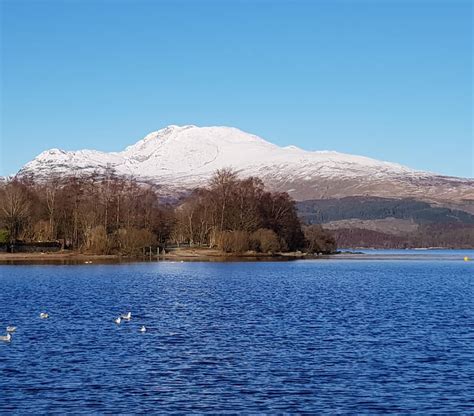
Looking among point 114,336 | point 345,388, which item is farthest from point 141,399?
point 114,336

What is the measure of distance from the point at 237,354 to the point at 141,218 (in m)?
108

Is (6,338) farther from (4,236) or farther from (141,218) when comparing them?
(141,218)

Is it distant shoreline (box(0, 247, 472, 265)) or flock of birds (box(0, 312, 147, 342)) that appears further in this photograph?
distant shoreline (box(0, 247, 472, 265))

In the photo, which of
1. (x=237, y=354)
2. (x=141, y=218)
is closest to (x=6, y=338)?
(x=237, y=354)

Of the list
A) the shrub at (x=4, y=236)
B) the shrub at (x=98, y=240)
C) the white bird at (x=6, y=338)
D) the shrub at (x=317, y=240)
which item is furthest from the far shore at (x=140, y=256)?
the white bird at (x=6, y=338)

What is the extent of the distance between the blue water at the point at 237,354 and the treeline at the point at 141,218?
67.5m

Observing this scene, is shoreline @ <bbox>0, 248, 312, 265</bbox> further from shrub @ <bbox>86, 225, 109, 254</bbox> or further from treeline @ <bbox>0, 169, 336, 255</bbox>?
treeline @ <bbox>0, 169, 336, 255</bbox>

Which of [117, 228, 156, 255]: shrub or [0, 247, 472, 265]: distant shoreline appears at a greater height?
[117, 228, 156, 255]: shrub

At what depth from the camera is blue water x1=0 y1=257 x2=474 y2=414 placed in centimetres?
2384

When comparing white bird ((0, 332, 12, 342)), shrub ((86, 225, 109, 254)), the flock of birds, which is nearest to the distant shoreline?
shrub ((86, 225, 109, 254))

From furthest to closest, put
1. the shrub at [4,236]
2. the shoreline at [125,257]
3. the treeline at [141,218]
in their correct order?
the treeline at [141,218] < the shrub at [4,236] < the shoreline at [125,257]

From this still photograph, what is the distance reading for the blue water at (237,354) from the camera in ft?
78.2

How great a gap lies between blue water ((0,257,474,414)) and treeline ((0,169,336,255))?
6747 centimetres

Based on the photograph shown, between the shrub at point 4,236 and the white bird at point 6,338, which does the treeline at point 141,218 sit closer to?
the shrub at point 4,236
